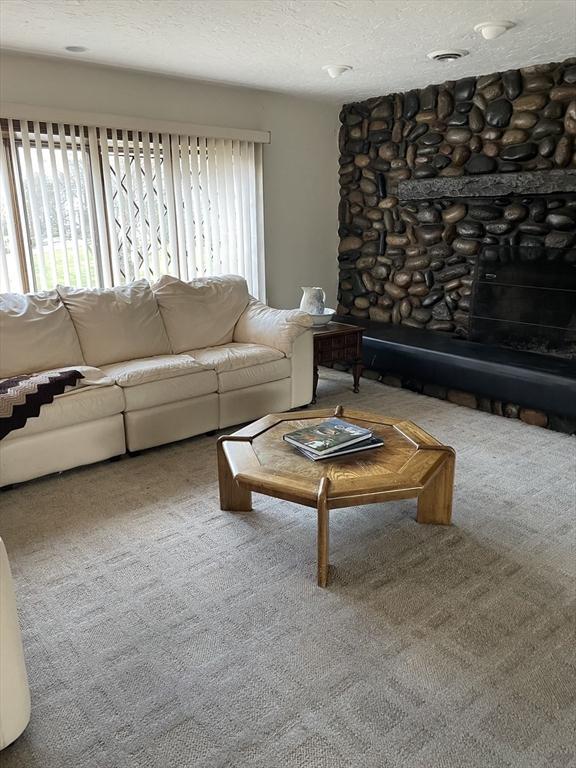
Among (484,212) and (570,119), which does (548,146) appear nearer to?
(570,119)

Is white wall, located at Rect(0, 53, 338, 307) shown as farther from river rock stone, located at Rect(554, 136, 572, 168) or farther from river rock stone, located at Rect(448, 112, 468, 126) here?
river rock stone, located at Rect(554, 136, 572, 168)

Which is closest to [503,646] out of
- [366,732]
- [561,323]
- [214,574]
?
[366,732]

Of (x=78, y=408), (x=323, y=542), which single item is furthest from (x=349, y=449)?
(x=78, y=408)

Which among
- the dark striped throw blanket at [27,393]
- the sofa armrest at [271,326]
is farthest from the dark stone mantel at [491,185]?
the dark striped throw blanket at [27,393]

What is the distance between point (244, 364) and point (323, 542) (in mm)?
1793

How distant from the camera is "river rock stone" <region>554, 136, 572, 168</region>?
151 inches

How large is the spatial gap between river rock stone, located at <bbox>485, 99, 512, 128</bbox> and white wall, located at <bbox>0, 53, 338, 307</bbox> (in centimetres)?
160

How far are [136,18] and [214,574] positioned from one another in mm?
2696

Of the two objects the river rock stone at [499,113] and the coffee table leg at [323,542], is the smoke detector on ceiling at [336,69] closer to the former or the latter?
the river rock stone at [499,113]

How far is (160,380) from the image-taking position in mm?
3375

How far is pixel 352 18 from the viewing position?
296 cm

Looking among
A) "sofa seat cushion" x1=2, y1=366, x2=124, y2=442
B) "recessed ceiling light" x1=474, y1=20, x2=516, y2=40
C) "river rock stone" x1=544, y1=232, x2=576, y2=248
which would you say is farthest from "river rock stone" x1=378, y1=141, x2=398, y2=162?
"sofa seat cushion" x1=2, y1=366, x2=124, y2=442

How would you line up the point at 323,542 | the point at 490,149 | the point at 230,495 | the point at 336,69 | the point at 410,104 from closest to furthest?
the point at 323,542 → the point at 230,495 → the point at 336,69 → the point at 490,149 → the point at 410,104

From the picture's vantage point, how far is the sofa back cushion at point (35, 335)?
10.7 feet
